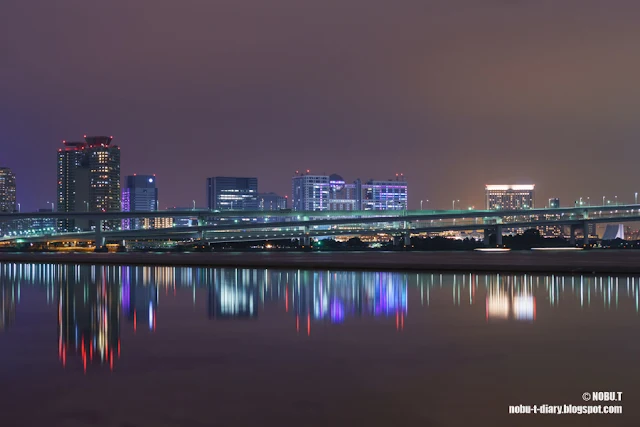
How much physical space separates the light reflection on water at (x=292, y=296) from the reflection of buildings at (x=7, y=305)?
0.14 feet

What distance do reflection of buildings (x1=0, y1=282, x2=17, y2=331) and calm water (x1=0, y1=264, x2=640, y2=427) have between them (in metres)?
0.09

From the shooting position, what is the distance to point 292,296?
108 ft

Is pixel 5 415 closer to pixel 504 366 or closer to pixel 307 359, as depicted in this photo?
pixel 307 359

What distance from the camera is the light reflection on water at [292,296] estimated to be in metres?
23.5

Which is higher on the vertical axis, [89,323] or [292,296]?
[89,323]

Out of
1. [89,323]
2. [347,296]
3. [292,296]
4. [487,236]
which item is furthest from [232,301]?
[487,236]

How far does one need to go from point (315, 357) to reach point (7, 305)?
Answer: 18214mm

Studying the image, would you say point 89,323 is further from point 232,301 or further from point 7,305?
point 7,305

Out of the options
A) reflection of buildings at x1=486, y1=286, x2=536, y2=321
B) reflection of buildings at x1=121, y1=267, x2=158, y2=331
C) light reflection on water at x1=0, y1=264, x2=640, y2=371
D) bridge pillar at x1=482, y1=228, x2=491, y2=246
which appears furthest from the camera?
bridge pillar at x1=482, y1=228, x2=491, y2=246

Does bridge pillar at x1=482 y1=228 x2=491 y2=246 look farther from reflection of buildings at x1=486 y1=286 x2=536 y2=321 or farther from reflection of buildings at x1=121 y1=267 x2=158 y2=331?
reflection of buildings at x1=486 y1=286 x2=536 y2=321

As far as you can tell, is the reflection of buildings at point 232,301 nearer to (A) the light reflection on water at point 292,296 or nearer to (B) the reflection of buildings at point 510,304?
(A) the light reflection on water at point 292,296

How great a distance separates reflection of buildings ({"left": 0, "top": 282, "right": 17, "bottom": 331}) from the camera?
978 inches

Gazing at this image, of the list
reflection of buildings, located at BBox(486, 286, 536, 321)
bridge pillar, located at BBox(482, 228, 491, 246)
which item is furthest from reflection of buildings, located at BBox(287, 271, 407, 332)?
bridge pillar, located at BBox(482, 228, 491, 246)

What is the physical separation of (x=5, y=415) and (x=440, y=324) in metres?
14.3
